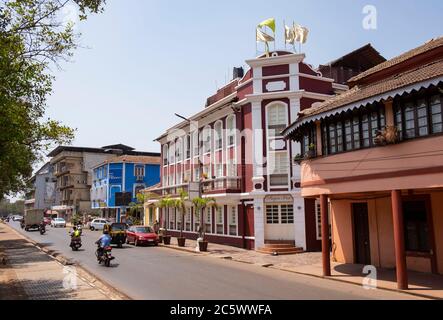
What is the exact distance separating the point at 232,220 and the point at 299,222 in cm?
609

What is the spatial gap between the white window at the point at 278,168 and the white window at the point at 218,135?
6013mm

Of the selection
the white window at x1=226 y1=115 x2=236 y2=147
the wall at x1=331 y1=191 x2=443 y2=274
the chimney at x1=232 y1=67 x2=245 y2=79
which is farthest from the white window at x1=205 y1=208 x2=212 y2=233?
the wall at x1=331 y1=191 x2=443 y2=274

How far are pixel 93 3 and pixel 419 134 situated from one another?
11.2 metres

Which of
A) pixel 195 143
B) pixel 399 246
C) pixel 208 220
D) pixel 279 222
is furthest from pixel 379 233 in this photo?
pixel 195 143

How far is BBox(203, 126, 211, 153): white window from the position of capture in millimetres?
33031

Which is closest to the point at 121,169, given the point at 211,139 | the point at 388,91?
the point at 211,139

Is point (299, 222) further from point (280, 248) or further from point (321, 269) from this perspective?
point (321, 269)

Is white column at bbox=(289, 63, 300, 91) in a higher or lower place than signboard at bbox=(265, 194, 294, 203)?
higher

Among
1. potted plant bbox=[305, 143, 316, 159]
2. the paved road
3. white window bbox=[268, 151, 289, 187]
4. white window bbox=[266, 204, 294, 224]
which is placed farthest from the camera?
white window bbox=[268, 151, 289, 187]

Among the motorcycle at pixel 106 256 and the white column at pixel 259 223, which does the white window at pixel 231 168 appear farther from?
the motorcycle at pixel 106 256

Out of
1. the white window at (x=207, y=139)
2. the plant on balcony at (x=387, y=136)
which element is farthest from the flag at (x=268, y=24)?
the plant on balcony at (x=387, y=136)

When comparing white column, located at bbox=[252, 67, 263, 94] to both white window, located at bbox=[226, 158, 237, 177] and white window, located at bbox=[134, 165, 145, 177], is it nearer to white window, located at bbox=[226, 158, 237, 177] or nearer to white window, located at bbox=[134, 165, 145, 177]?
white window, located at bbox=[226, 158, 237, 177]

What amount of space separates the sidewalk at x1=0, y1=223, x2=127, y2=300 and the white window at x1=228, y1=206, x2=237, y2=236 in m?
12.7

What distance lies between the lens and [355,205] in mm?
19531
